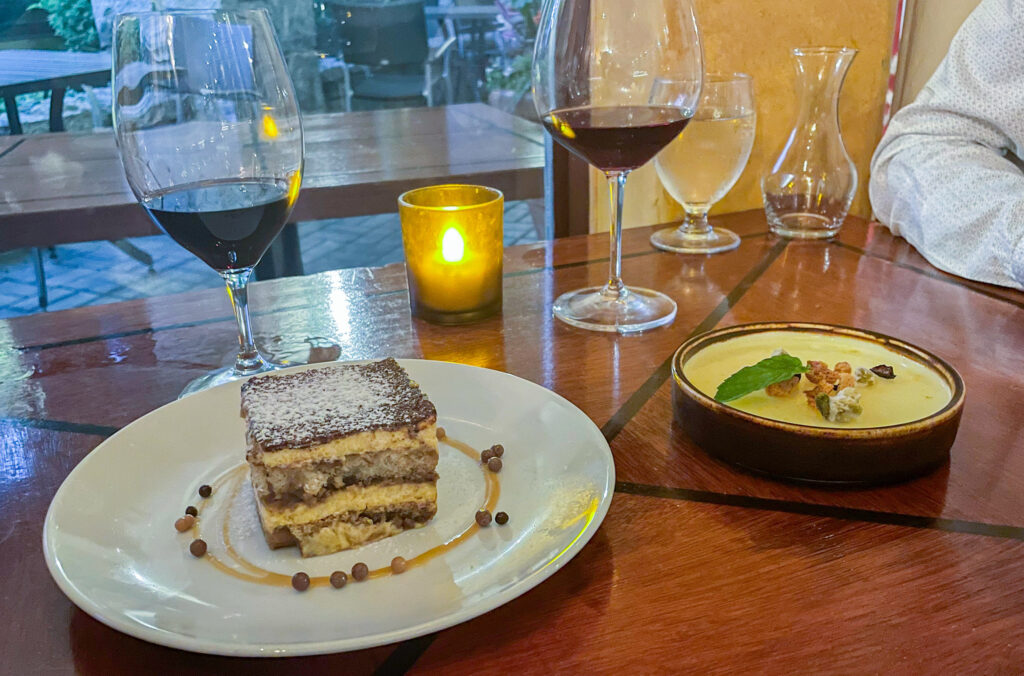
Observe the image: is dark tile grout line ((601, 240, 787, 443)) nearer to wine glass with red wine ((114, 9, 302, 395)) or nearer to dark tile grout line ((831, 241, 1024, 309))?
dark tile grout line ((831, 241, 1024, 309))

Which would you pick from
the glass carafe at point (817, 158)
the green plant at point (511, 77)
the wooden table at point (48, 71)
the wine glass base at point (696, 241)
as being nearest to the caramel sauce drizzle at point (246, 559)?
the wine glass base at point (696, 241)

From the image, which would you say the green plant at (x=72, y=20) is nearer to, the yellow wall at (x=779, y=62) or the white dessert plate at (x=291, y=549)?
the yellow wall at (x=779, y=62)

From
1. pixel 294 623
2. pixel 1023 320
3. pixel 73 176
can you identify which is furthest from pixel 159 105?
pixel 73 176

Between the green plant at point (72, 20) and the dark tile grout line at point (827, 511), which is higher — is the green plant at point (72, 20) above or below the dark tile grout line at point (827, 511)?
above

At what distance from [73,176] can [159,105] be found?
1.76 m

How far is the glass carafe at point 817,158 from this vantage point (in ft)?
4.08

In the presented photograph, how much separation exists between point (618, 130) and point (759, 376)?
1.15ft

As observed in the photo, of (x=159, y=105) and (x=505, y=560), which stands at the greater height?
(x=159, y=105)

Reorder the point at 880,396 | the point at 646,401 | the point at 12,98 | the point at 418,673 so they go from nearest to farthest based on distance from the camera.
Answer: the point at 418,673 < the point at 880,396 < the point at 646,401 < the point at 12,98

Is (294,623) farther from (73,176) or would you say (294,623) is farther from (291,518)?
(73,176)

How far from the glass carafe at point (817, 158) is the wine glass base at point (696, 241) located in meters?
0.09

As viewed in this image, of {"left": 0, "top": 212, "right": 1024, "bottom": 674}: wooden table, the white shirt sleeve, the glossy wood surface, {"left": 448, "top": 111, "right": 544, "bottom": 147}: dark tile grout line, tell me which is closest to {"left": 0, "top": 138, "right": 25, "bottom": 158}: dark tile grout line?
the glossy wood surface

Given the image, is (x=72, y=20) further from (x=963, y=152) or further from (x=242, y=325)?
(x=963, y=152)

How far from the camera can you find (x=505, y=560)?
1.63 ft
